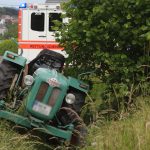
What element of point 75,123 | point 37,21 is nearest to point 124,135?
point 75,123

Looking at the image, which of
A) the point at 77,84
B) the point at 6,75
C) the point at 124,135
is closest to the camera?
the point at 124,135

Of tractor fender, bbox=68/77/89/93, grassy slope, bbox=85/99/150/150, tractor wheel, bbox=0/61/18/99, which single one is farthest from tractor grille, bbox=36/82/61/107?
tractor wheel, bbox=0/61/18/99

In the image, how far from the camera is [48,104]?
702 cm

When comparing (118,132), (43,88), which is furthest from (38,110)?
(118,132)

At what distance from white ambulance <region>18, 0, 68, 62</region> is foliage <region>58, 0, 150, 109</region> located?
31.3 ft

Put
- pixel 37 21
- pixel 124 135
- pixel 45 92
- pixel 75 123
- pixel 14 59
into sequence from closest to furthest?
pixel 124 135, pixel 45 92, pixel 75 123, pixel 14 59, pixel 37 21

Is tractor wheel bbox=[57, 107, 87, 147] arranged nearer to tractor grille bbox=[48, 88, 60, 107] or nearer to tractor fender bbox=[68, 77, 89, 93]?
tractor grille bbox=[48, 88, 60, 107]

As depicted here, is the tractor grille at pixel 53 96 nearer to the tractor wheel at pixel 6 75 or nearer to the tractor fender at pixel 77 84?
the tractor fender at pixel 77 84

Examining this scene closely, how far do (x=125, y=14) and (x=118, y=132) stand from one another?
102 inches

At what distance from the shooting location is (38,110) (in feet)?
22.9

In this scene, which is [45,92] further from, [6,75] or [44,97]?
[6,75]

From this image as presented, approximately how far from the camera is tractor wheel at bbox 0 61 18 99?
784cm

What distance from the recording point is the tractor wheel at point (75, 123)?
21.9 feet

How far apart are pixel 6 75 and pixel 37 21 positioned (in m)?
10.7
